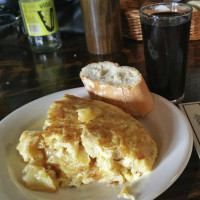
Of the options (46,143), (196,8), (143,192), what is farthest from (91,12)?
(143,192)

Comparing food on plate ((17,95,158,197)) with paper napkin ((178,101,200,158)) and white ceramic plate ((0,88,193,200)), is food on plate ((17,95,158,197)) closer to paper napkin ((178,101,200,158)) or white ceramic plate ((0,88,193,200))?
white ceramic plate ((0,88,193,200))

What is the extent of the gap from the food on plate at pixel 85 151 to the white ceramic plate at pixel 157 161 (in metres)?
0.02

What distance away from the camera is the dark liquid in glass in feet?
3.03

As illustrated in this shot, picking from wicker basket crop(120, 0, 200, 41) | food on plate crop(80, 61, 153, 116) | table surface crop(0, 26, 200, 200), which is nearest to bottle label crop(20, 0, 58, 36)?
table surface crop(0, 26, 200, 200)

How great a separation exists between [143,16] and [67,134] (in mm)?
485

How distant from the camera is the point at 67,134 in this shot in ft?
2.38

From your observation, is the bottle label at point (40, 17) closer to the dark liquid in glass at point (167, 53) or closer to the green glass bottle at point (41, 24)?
the green glass bottle at point (41, 24)

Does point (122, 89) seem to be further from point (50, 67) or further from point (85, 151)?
point (50, 67)

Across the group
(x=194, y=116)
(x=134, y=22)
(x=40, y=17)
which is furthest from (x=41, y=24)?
(x=194, y=116)

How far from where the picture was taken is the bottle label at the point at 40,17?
1375mm

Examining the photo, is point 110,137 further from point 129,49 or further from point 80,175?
point 129,49

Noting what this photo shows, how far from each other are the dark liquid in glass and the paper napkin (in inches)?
3.3

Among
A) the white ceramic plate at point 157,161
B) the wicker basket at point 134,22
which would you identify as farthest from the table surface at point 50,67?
the white ceramic plate at point 157,161

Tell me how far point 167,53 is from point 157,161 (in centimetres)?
41
